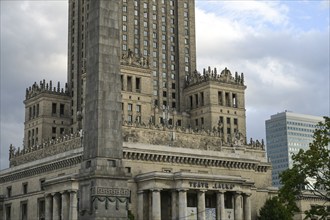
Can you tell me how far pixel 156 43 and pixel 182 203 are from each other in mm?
58128

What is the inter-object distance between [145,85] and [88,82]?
81671 millimetres

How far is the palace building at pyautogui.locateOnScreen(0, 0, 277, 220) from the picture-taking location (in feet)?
164

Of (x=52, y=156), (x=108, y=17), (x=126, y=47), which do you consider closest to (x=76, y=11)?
(x=126, y=47)

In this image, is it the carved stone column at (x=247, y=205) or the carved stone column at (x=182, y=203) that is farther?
the carved stone column at (x=247, y=205)

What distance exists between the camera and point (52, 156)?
11356 centimetres

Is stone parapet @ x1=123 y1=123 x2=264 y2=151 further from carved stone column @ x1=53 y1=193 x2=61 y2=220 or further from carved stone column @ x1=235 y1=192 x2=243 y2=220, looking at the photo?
carved stone column @ x1=235 y1=192 x2=243 y2=220

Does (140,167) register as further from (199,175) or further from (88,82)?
(88,82)

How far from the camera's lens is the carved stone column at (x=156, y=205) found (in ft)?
325

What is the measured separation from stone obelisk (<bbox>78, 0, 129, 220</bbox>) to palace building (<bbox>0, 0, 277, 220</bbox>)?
3.2 inches

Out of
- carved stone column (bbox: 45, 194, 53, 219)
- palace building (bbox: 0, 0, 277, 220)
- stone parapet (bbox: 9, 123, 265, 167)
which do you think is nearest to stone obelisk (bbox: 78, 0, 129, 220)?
palace building (bbox: 0, 0, 277, 220)

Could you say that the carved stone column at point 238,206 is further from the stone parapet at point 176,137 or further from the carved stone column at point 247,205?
the stone parapet at point 176,137

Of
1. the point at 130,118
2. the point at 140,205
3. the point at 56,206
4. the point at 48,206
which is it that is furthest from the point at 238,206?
the point at 130,118

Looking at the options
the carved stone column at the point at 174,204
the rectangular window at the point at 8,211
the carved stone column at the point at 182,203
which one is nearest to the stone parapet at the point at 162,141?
the rectangular window at the point at 8,211

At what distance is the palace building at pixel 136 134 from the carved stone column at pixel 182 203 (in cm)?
21
